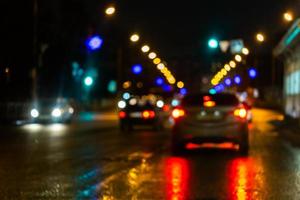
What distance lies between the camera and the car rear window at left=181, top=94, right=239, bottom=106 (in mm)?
19422

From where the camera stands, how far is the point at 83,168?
16016mm

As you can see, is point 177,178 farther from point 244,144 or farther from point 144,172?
point 244,144

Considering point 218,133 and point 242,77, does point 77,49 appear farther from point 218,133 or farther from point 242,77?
point 218,133

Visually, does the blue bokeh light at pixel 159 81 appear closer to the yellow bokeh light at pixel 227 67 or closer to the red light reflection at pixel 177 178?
the yellow bokeh light at pixel 227 67

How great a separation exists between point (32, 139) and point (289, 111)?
90.9 feet

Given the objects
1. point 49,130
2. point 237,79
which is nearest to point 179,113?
point 49,130

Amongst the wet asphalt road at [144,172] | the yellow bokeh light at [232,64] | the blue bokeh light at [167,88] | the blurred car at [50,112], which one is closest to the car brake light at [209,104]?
the wet asphalt road at [144,172]

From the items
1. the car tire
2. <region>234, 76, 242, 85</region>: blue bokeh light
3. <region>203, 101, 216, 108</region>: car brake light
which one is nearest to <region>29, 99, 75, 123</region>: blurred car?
<region>203, 101, 216, 108</region>: car brake light

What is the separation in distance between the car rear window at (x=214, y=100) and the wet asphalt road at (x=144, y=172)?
1.39 m

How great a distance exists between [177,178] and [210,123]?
5.23 meters

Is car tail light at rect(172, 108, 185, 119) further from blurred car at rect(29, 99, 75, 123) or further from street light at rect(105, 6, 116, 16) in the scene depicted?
blurred car at rect(29, 99, 75, 123)

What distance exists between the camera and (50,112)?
43.4 metres

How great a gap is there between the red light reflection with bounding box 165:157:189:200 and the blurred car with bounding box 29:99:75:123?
25.5 meters

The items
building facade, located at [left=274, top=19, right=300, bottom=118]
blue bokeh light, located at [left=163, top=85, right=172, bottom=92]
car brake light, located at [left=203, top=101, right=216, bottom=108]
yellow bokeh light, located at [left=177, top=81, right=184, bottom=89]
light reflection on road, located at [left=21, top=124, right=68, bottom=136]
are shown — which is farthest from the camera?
yellow bokeh light, located at [left=177, top=81, right=184, bottom=89]
